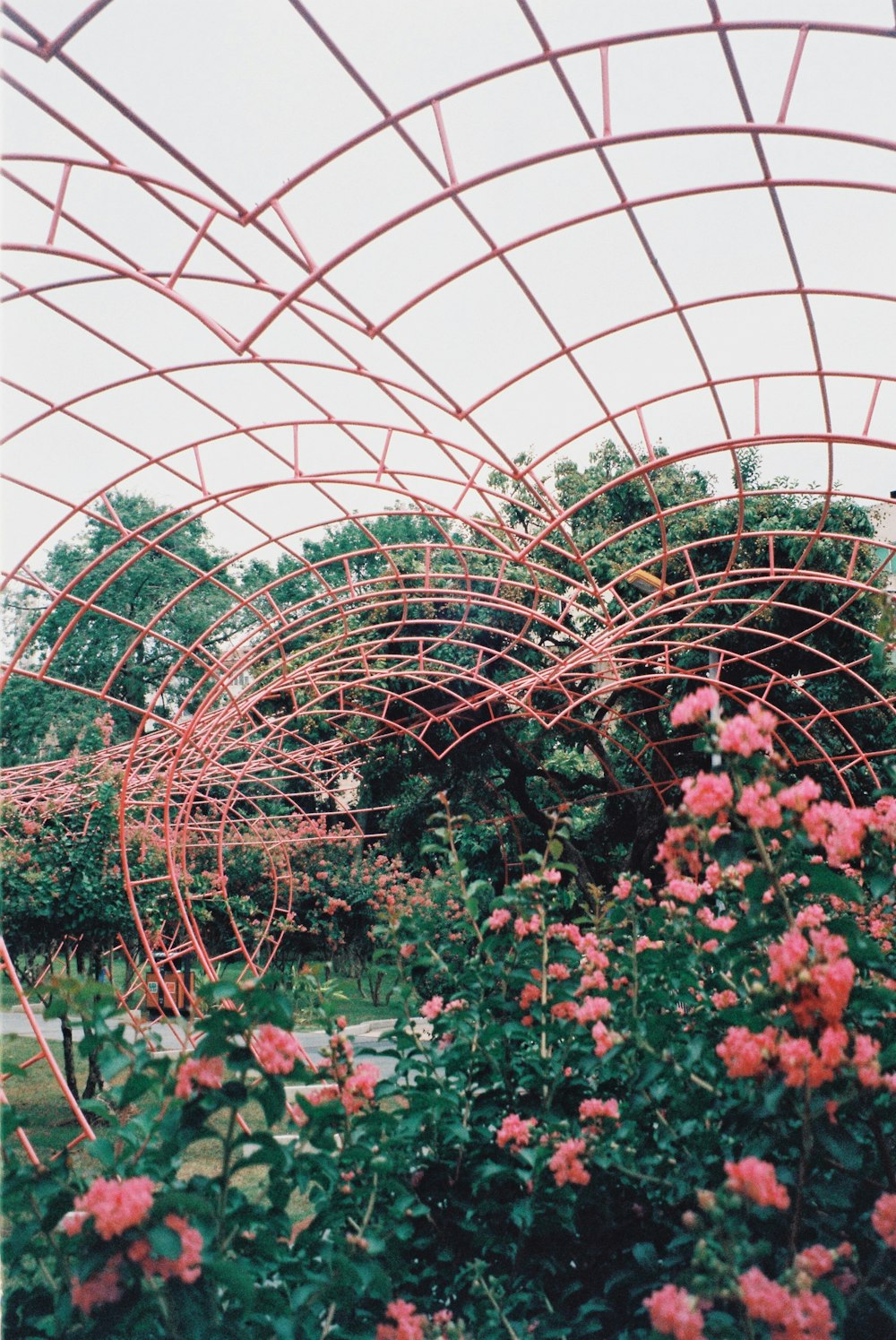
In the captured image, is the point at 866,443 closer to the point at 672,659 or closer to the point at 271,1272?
the point at 271,1272

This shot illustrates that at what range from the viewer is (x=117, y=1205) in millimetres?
1978

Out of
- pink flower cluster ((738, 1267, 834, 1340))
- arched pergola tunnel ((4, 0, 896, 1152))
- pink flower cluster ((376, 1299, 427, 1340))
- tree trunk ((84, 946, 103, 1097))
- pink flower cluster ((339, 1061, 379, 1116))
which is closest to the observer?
pink flower cluster ((738, 1267, 834, 1340))

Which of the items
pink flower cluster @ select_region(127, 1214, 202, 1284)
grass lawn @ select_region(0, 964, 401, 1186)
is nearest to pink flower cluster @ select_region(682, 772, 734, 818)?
pink flower cluster @ select_region(127, 1214, 202, 1284)

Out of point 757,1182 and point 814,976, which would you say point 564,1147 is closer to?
point 757,1182

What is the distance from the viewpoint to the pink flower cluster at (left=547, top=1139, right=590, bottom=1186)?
2.62 metres

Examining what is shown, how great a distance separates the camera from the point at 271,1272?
8.45ft

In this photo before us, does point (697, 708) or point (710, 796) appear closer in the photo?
point (710, 796)

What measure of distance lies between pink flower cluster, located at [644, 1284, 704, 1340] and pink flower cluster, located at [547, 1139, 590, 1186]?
0.76 metres

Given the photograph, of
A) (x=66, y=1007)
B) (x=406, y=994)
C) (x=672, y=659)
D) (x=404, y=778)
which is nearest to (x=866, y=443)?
(x=406, y=994)

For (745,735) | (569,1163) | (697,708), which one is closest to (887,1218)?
(569,1163)

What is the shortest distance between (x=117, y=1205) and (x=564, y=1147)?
49.8 inches

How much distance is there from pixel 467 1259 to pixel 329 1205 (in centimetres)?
64

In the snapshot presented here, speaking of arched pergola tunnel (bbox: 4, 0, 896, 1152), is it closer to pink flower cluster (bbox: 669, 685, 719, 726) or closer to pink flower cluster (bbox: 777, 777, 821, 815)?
pink flower cluster (bbox: 669, 685, 719, 726)

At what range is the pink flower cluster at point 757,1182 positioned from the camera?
1.94 meters
